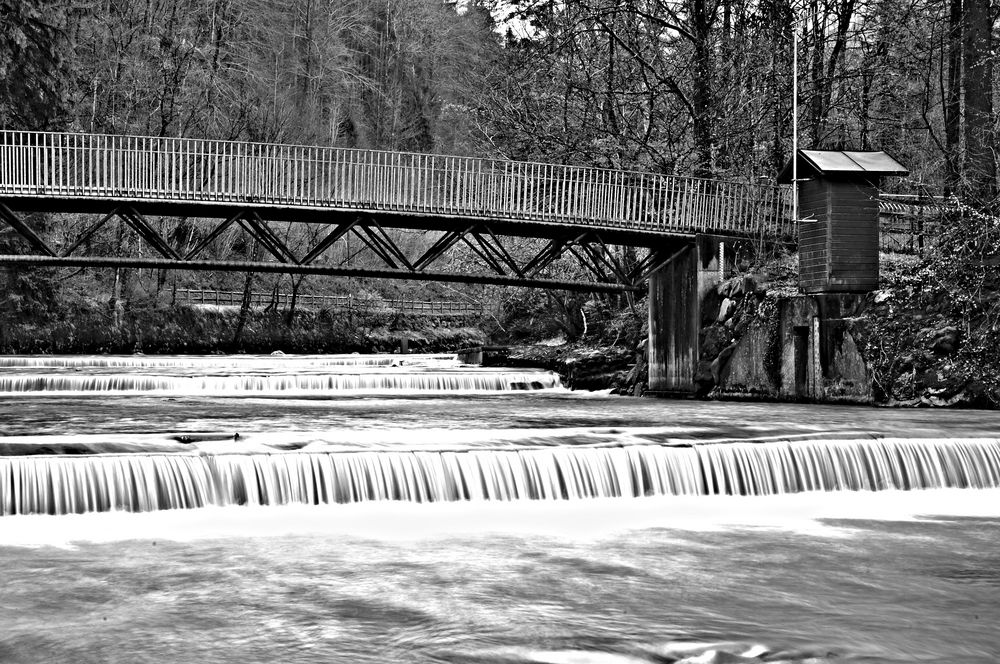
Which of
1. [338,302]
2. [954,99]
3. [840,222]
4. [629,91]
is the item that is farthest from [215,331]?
[840,222]

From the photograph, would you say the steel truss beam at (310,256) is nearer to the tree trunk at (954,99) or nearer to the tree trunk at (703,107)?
the tree trunk at (703,107)

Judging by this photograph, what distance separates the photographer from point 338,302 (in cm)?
6116

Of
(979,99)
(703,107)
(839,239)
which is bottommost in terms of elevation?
(839,239)

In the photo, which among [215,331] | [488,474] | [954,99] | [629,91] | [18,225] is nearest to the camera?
[488,474]

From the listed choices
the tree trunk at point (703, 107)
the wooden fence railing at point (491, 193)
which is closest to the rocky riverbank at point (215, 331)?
the wooden fence railing at point (491, 193)

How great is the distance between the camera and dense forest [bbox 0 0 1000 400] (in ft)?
95.7

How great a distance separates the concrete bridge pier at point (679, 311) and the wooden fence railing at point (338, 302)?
22713 mm

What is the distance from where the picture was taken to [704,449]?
16312mm

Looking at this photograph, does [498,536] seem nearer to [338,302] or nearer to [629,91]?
[629,91]

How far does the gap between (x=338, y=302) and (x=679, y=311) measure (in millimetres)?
33082

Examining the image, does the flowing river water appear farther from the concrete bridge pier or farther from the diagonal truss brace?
the concrete bridge pier

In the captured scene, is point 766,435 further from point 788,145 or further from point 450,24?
point 450,24

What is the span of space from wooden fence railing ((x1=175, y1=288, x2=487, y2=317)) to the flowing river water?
3480cm

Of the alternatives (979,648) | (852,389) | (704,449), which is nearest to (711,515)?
(704,449)
